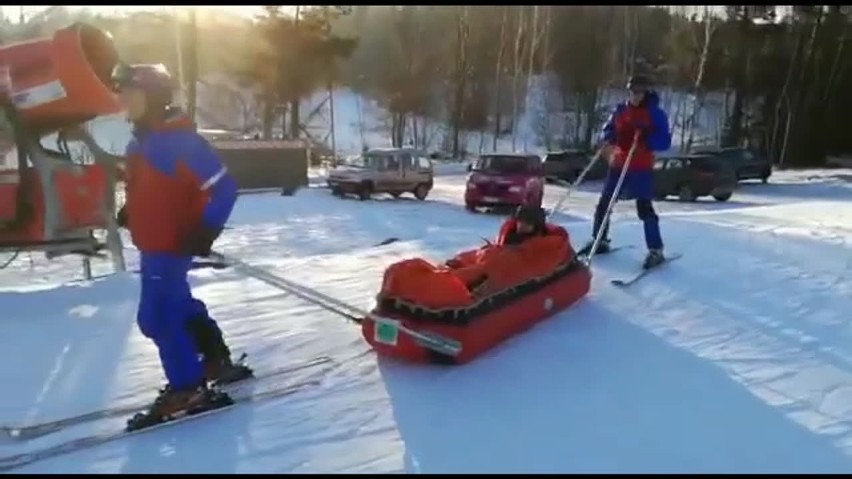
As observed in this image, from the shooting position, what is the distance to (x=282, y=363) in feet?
17.5

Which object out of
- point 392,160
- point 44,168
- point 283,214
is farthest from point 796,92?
point 44,168

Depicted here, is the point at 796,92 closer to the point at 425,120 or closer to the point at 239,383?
the point at 425,120

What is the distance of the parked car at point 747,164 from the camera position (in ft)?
104

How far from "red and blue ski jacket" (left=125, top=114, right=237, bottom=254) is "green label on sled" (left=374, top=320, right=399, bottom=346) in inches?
49.7

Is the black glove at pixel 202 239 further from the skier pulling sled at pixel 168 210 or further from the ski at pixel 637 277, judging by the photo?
the ski at pixel 637 277

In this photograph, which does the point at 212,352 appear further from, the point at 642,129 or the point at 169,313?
the point at 642,129

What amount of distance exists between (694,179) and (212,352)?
A: 22.7m

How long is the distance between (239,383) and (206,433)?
74 cm

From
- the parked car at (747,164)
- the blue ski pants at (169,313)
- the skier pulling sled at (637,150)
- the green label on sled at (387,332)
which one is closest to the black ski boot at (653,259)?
the skier pulling sled at (637,150)

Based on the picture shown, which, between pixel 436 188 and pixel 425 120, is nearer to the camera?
pixel 436 188

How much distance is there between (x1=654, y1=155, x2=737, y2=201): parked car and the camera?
83.7ft

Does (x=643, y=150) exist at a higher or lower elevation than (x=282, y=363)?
higher

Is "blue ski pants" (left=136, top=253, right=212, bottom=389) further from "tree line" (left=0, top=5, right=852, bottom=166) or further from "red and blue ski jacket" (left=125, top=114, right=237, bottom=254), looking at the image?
"tree line" (left=0, top=5, right=852, bottom=166)

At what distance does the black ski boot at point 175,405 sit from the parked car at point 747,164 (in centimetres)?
2912
